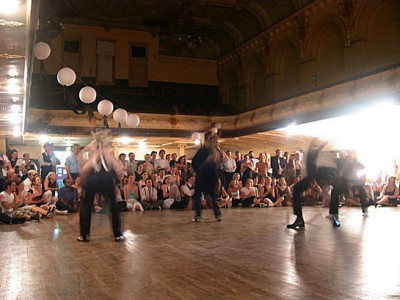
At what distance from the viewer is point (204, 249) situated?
5.00m

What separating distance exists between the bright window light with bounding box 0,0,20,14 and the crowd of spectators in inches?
213

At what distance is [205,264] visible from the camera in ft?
13.7

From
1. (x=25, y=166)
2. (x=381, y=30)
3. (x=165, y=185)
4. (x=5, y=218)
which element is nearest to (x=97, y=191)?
(x=5, y=218)

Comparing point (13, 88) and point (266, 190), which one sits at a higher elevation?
point (13, 88)

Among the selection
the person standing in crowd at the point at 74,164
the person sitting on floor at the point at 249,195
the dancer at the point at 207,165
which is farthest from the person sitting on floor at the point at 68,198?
the person sitting on floor at the point at 249,195

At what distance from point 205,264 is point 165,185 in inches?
307

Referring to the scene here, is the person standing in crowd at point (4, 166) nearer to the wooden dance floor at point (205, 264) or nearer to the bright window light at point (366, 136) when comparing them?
the wooden dance floor at point (205, 264)

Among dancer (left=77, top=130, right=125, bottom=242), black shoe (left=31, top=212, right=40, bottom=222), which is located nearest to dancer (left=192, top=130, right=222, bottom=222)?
dancer (left=77, top=130, right=125, bottom=242)

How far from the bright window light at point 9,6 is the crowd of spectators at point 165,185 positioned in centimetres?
542

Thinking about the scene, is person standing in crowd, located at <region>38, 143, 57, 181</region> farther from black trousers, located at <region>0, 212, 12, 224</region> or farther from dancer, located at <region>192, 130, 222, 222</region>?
dancer, located at <region>192, 130, 222, 222</region>

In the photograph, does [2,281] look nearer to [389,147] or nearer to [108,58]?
[389,147]

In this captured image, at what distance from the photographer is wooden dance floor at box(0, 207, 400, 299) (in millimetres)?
3199

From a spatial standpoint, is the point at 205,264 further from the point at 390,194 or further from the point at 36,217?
the point at 390,194

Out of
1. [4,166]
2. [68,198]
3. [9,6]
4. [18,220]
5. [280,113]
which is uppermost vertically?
[280,113]
